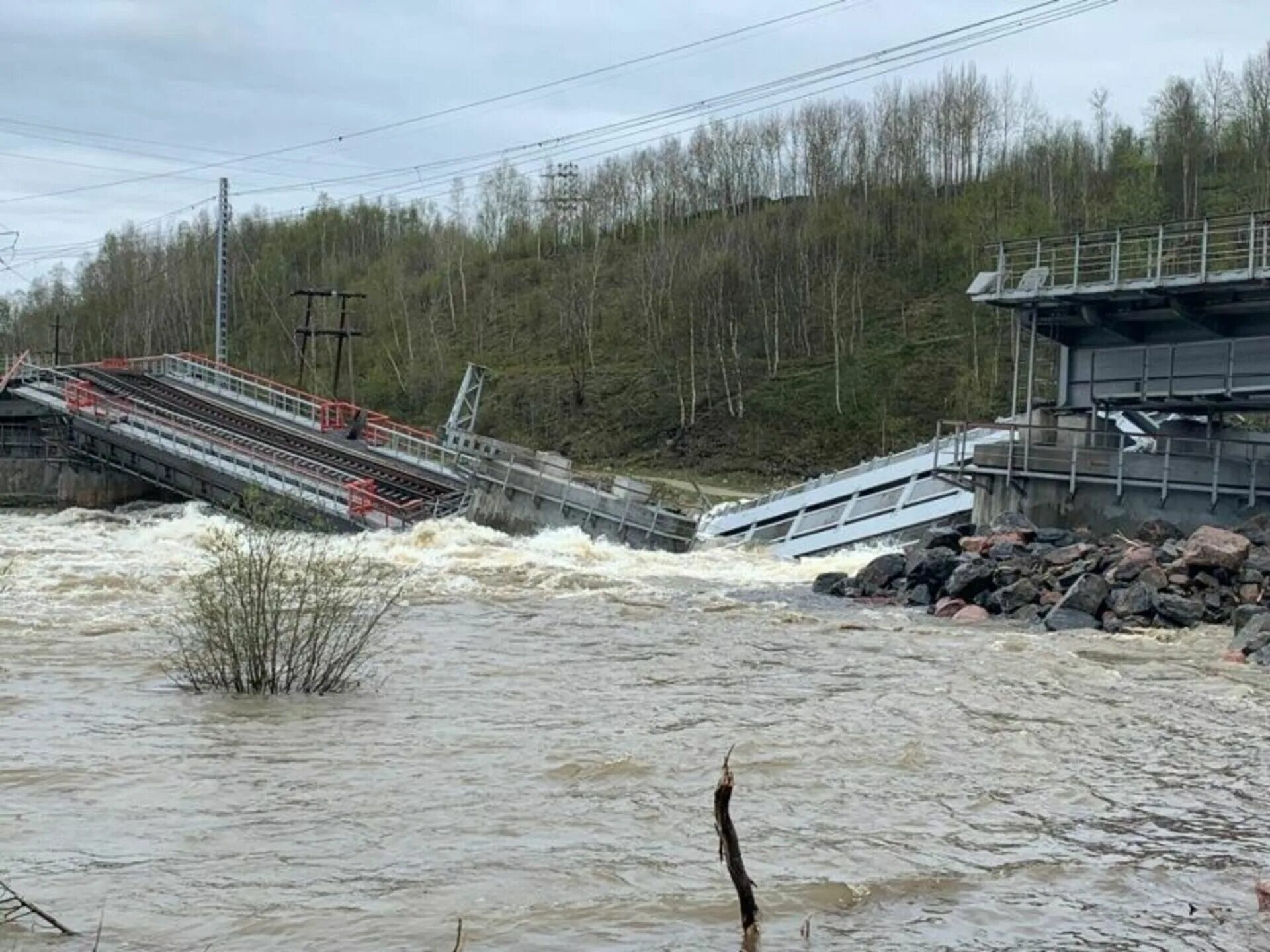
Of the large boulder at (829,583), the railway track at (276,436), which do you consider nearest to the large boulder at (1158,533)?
the large boulder at (829,583)

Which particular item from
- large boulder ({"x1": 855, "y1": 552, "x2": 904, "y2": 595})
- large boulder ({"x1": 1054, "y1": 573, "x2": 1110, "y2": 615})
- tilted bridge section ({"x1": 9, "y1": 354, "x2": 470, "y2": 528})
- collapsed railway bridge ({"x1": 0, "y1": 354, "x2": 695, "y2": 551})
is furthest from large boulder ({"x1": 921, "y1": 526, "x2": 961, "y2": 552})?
tilted bridge section ({"x1": 9, "y1": 354, "x2": 470, "y2": 528})

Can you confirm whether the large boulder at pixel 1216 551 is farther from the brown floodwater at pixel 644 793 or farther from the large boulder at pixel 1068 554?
the brown floodwater at pixel 644 793

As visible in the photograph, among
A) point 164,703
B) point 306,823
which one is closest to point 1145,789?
point 306,823

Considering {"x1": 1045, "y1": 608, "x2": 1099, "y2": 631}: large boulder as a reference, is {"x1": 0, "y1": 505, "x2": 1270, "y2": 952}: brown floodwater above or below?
below

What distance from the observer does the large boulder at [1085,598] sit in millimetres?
23406

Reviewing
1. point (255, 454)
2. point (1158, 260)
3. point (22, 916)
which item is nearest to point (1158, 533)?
point (1158, 260)

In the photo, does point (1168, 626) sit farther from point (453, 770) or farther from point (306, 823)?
point (306, 823)

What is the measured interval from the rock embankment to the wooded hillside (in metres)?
28.0

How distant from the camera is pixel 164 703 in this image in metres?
15.1

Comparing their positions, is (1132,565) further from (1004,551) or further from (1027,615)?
(1004,551)

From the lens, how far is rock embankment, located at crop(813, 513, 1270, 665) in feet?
74.9

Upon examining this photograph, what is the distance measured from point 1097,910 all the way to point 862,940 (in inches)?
65.3

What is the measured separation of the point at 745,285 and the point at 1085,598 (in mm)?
45604

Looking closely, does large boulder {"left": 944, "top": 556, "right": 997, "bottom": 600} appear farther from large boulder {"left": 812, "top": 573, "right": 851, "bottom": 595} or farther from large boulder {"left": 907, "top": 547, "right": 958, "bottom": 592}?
large boulder {"left": 812, "top": 573, "right": 851, "bottom": 595}
